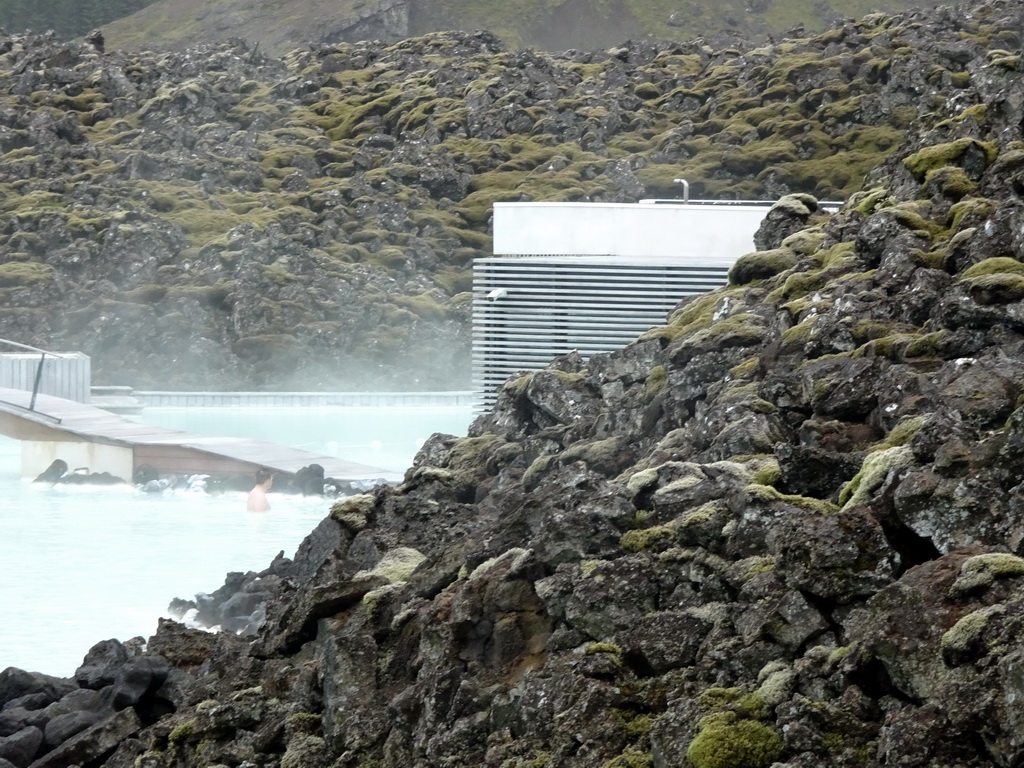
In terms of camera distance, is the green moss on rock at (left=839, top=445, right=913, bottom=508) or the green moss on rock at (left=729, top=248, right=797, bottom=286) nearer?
the green moss on rock at (left=839, top=445, right=913, bottom=508)

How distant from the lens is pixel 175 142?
4853 cm

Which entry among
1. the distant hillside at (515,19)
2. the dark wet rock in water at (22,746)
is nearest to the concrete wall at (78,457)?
the dark wet rock in water at (22,746)

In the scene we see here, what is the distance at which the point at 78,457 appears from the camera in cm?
2123

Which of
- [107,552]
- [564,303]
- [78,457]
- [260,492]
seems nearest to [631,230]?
[564,303]

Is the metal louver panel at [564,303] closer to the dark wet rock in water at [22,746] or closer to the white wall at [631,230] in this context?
the white wall at [631,230]

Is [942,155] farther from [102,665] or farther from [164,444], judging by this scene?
[164,444]

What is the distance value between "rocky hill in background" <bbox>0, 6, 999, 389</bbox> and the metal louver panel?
14.4 m

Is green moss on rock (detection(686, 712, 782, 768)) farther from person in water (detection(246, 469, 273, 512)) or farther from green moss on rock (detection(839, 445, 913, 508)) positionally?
person in water (detection(246, 469, 273, 512))

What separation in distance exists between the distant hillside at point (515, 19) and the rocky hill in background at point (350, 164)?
4258 cm

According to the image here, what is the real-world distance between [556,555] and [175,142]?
43074mm

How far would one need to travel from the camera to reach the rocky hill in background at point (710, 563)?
5.89 meters

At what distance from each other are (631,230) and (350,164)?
31.4 m

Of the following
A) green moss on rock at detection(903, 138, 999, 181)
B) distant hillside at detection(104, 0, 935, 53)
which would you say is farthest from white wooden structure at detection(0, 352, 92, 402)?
distant hillside at detection(104, 0, 935, 53)

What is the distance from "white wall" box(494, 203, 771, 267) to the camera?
58.0 ft
